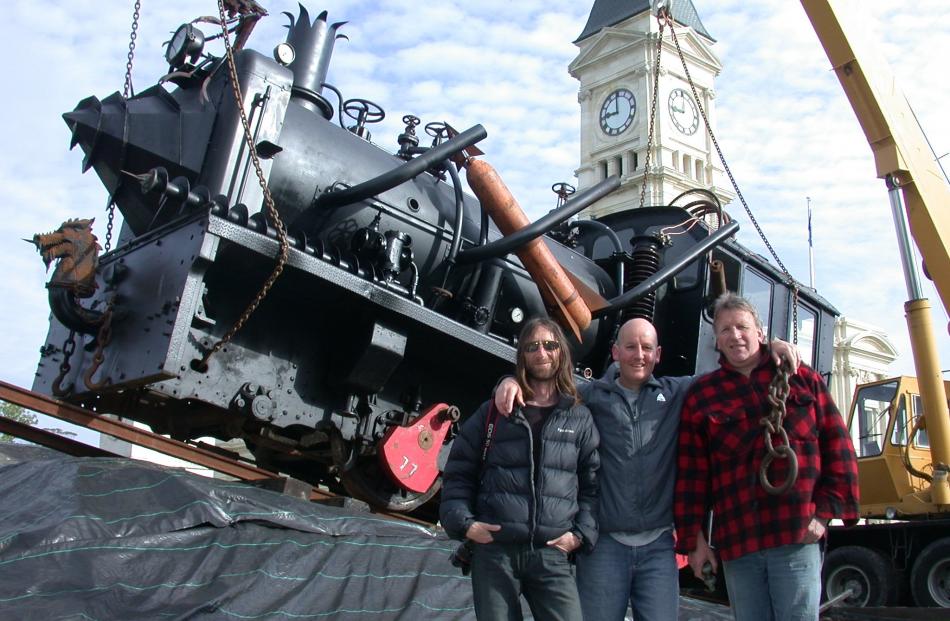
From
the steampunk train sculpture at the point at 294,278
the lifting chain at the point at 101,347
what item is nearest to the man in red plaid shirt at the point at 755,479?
the steampunk train sculpture at the point at 294,278

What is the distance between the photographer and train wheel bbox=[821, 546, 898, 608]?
909 centimetres

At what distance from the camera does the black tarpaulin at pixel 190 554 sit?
342 centimetres

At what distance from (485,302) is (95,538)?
9.39ft

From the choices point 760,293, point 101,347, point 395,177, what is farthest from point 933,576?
point 101,347

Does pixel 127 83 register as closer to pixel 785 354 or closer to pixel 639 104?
pixel 785 354

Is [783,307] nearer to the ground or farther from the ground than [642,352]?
farther from the ground

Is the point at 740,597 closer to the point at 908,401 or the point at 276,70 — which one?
the point at 276,70

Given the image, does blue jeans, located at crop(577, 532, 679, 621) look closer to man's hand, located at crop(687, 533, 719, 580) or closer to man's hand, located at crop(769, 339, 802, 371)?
man's hand, located at crop(687, 533, 719, 580)

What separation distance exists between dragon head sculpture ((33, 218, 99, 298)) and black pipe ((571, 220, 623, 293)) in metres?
3.66

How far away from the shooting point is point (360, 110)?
20.3 feet

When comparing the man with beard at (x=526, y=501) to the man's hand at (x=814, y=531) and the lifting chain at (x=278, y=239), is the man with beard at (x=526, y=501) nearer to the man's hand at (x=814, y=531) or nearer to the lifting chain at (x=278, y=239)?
the man's hand at (x=814, y=531)

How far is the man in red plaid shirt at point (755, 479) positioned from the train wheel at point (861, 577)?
690 cm

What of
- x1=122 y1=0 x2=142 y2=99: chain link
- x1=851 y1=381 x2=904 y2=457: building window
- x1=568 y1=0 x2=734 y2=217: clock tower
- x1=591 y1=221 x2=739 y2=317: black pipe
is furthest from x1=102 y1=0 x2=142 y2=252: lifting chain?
x1=568 y1=0 x2=734 y2=217: clock tower

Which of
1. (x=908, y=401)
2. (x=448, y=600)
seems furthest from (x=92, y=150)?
(x=908, y=401)
